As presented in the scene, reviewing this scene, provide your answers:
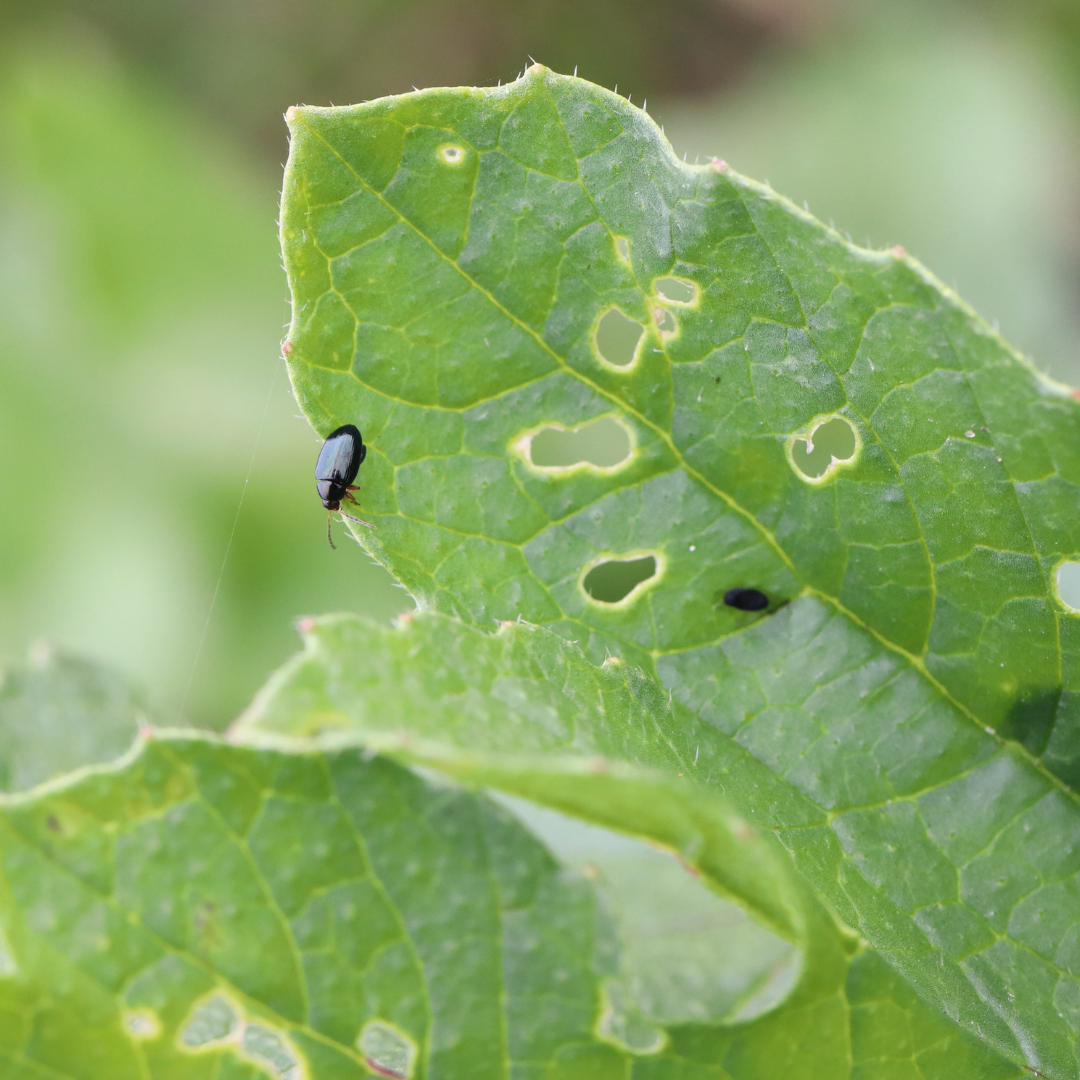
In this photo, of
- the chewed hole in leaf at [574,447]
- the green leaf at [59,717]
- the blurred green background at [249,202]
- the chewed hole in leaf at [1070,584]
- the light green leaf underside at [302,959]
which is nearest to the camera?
the light green leaf underside at [302,959]

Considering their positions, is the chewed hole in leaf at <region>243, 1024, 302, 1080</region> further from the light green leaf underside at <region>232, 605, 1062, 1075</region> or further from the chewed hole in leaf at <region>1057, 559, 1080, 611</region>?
the chewed hole in leaf at <region>1057, 559, 1080, 611</region>

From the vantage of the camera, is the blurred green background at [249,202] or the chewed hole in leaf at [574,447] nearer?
the chewed hole in leaf at [574,447]

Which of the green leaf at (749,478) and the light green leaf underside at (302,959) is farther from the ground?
the green leaf at (749,478)

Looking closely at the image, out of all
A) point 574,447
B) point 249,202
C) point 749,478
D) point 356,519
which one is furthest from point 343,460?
point 249,202

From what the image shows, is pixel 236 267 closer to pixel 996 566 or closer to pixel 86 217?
pixel 86 217

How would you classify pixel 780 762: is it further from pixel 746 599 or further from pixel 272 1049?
pixel 272 1049

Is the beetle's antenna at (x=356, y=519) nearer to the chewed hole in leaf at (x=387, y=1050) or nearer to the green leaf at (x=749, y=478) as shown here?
the green leaf at (x=749, y=478)

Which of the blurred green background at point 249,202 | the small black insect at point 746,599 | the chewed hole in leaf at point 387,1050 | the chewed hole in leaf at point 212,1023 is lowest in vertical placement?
the chewed hole in leaf at point 387,1050

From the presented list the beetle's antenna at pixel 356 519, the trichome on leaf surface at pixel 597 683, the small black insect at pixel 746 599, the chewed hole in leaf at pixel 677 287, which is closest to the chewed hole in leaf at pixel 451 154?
the trichome on leaf surface at pixel 597 683
